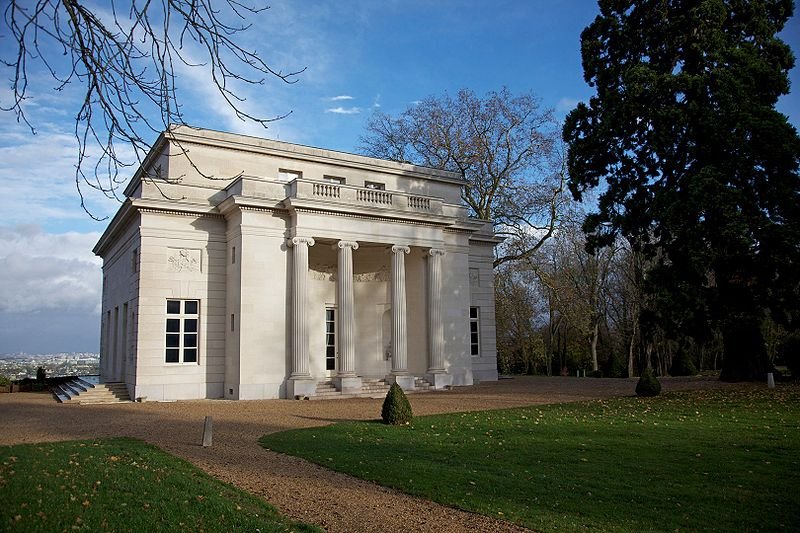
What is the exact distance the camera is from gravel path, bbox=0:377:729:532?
7.61 meters

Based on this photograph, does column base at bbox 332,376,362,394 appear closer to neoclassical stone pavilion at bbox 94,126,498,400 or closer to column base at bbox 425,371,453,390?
neoclassical stone pavilion at bbox 94,126,498,400

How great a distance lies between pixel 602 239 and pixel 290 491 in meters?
21.5

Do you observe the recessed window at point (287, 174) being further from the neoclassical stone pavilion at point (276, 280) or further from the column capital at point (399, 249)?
the column capital at point (399, 249)

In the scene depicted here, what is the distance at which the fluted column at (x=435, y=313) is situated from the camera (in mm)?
28656

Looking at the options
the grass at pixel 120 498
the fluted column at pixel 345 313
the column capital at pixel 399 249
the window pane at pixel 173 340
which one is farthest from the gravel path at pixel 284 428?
the column capital at pixel 399 249

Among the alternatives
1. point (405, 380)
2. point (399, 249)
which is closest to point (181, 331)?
point (405, 380)

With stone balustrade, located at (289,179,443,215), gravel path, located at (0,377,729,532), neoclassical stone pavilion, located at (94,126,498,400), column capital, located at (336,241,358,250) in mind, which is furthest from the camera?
column capital, located at (336,241,358,250)

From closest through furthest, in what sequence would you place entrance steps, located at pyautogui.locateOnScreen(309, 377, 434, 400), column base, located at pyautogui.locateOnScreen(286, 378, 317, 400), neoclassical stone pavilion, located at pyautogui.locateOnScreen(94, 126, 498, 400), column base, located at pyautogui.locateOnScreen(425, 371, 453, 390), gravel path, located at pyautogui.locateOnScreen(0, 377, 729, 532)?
1. gravel path, located at pyautogui.locateOnScreen(0, 377, 729, 532)
2. column base, located at pyautogui.locateOnScreen(286, 378, 317, 400)
3. neoclassical stone pavilion, located at pyautogui.locateOnScreen(94, 126, 498, 400)
4. entrance steps, located at pyautogui.locateOnScreen(309, 377, 434, 400)
5. column base, located at pyautogui.locateOnScreen(425, 371, 453, 390)

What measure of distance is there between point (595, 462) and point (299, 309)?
651 inches

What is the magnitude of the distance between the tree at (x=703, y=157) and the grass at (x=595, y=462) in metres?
6.30

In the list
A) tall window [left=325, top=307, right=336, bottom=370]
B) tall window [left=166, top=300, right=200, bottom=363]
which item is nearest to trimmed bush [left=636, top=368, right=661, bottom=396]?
tall window [left=325, top=307, right=336, bottom=370]

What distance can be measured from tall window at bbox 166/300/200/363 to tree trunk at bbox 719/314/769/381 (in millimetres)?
22542

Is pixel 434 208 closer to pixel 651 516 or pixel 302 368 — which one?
pixel 302 368

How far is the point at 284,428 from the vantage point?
15656mm
